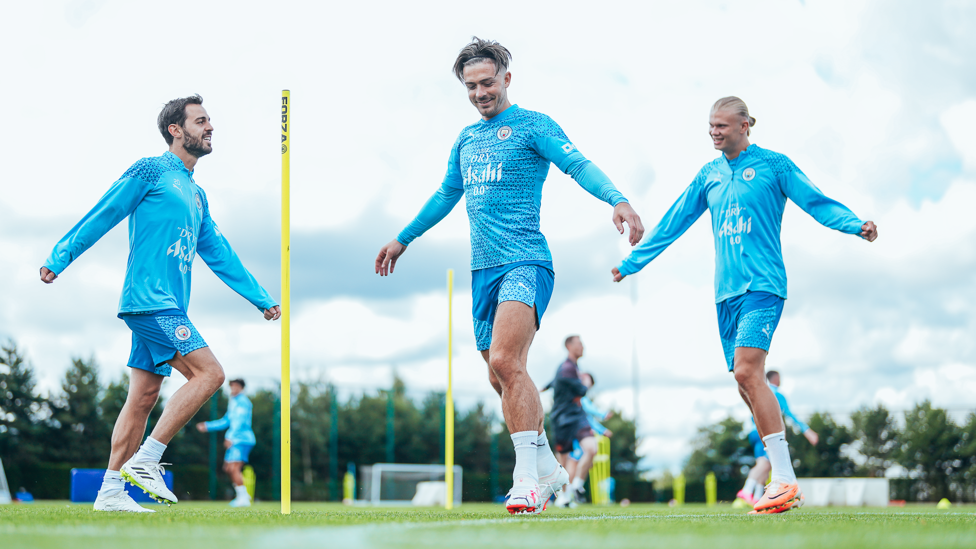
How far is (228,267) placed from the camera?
5672mm

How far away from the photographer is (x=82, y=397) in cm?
2333

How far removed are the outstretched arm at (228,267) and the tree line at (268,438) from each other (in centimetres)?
1621

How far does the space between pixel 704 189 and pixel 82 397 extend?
71.0 ft

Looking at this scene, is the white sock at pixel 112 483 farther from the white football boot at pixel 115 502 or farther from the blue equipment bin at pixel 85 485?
the blue equipment bin at pixel 85 485

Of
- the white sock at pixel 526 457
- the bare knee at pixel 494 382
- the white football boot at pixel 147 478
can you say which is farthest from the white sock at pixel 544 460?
the white football boot at pixel 147 478

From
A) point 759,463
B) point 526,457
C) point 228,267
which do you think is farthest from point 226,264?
point 759,463

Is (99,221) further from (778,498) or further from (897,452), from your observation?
(897,452)

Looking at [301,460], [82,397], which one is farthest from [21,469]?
[301,460]

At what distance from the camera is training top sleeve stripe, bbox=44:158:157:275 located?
4.79m

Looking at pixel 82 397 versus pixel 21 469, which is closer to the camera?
pixel 21 469

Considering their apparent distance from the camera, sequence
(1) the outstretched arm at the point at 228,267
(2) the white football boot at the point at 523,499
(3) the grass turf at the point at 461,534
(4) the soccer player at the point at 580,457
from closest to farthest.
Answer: (3) the grass turf at the point at 461,534, (2) the white football boot at the point at 523,499, (1) the outstretched arm at the point at 228,267, (4) the soccer player at the point at 580,457

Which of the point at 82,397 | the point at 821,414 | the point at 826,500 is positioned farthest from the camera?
the point at 821,414

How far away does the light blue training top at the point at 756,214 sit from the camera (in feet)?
16.7

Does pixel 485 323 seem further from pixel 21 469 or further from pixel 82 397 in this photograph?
pixel 82 397
